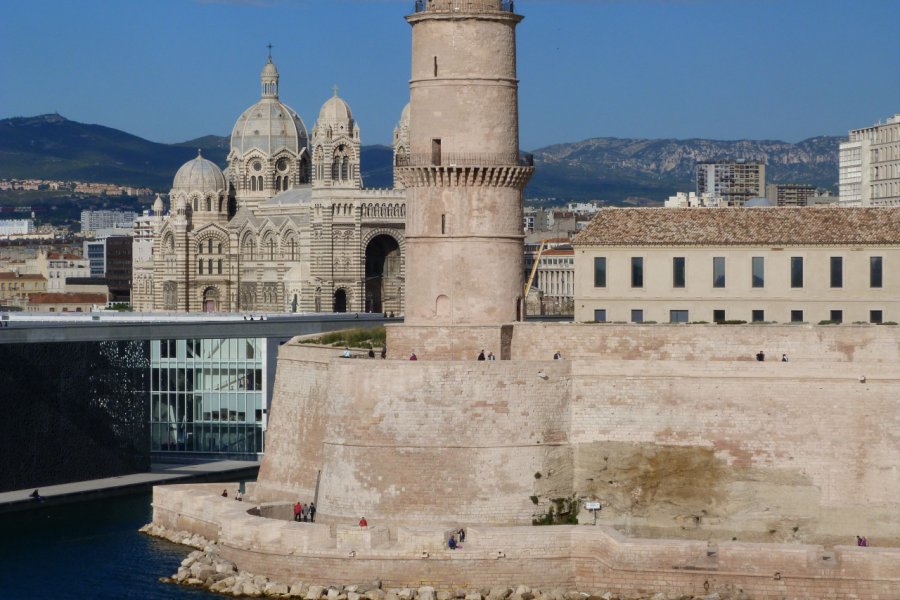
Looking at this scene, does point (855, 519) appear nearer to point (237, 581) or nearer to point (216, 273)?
point (237, 581)

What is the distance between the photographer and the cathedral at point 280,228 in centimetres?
11081

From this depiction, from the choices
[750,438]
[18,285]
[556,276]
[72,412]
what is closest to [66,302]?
[18,285]

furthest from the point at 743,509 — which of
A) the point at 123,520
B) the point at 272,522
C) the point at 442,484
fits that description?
the point at 123,520

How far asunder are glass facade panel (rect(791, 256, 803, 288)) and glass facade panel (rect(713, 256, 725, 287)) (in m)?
1.61

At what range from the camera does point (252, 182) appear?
127562 millimetres

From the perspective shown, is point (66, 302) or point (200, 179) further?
point (66, 302)

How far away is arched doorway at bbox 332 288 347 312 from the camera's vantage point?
111562 mm

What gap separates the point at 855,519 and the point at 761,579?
337 cm

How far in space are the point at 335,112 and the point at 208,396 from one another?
5899cm

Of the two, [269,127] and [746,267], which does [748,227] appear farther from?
[269,127]

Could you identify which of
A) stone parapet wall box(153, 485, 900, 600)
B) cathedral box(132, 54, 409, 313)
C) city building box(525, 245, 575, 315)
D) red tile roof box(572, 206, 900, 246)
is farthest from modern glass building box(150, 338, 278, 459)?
city building box(525, 245, 575, 315)

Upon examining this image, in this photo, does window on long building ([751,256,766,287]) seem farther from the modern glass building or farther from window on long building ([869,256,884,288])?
the modern glass building

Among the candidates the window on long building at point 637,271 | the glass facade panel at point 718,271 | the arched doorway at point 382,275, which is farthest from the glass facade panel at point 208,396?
the arched doorway at point 382,275

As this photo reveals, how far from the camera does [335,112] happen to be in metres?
113
